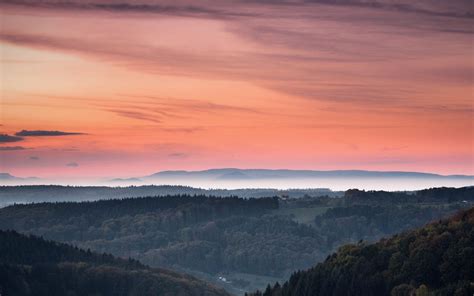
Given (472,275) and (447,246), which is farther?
(447,246)

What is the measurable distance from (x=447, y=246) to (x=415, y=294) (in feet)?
52.1

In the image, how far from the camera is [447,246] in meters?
193

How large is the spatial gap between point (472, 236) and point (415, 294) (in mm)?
18324

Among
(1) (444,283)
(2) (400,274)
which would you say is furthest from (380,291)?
(1) (444,283)

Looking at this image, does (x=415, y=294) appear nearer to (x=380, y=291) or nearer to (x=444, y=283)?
(x=444, y=283)

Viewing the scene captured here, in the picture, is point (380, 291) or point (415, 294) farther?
point (380, 291)

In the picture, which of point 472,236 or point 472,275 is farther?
point 472,236

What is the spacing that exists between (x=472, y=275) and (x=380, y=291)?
25.9 meters

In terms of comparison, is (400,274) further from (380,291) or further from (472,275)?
(472,275)

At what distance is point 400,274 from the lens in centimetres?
19812

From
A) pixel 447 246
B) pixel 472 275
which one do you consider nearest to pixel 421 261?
pixel 447 246

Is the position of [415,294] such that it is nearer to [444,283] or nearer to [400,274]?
[444,283]

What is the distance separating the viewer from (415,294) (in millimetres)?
180375

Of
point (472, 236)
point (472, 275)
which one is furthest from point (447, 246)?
point (472, 275)
